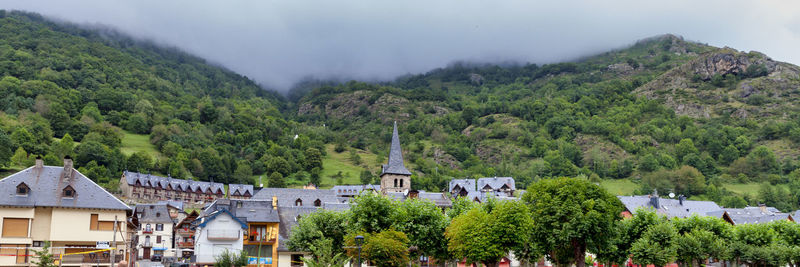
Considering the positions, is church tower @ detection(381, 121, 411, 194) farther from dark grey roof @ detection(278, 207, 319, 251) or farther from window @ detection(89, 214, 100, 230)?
window @ detection(89, 214, 100, 230)

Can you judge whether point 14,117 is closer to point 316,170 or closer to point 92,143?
point 92,143

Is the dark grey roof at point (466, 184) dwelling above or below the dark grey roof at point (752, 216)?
above

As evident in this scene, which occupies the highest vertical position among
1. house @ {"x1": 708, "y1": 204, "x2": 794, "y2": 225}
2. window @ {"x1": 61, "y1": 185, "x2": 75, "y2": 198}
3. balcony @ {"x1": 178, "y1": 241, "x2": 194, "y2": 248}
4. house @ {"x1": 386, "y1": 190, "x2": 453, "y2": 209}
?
house @ {"x1": 386, "y1": 190, "x2": 453, "y2": 209}

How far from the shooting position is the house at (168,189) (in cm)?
13562

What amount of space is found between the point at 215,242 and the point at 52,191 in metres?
18.0

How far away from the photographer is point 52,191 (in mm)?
47812

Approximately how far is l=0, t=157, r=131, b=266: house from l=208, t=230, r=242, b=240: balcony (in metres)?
12.3

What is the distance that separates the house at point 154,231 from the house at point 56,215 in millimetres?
37736

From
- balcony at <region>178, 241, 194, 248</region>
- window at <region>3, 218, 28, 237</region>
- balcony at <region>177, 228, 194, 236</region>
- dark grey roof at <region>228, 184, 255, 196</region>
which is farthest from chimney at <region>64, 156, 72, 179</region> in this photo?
dark grey roof at <region>228, 184, 255, 196</region>

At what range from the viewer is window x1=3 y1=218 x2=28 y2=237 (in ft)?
148

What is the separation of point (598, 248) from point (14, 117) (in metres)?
161

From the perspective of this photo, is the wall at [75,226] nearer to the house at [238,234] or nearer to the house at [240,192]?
the house at [238,234]

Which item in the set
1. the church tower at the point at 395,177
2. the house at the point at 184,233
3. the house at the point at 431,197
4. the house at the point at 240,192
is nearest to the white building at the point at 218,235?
the house at the point at 184,233

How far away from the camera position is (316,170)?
19300cm
